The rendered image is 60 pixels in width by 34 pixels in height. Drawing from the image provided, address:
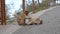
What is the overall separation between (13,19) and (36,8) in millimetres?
7545

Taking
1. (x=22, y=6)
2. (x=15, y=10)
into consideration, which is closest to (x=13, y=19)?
(x=15, y=10)

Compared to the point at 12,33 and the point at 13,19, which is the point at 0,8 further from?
the point at 12,33

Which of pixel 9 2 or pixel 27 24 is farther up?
pixel 9 2

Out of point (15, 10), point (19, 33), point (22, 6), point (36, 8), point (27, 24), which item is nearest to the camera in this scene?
point (19, 33)

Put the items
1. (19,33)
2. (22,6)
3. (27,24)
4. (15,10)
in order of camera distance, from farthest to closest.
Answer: (22,6), (15,10), (27,24), (19,33)

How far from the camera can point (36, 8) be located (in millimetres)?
17344

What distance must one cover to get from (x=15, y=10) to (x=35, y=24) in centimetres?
277

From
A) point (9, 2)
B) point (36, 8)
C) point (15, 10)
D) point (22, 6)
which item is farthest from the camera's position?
point (36, 8)

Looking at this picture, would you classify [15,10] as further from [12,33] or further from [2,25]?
[12,33]

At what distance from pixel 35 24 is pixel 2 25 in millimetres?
1538

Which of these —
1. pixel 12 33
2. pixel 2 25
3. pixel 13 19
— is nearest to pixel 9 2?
pixel 13 19

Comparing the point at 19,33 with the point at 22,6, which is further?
the point at 22,6

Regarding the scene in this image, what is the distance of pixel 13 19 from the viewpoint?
10.0m

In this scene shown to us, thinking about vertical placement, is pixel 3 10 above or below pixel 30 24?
above
